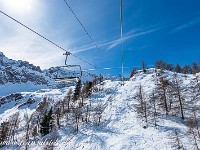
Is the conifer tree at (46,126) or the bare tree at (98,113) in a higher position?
the bare tree at (98,113)

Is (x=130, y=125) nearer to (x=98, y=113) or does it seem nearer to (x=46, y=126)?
(x=98, y=113)

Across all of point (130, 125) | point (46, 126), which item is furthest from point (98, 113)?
point (46, 126)

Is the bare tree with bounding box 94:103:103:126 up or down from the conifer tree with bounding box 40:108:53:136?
up

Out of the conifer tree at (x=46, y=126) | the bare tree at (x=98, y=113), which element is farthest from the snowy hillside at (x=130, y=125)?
the conifer tree at (x=46, y=126)

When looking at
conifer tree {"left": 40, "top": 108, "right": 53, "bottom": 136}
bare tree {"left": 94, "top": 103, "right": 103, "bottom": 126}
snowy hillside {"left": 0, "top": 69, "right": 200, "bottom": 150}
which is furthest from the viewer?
conifer tree {"left": 40, "top": 108, "right": 53, "bottom": 136}

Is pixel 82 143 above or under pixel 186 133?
under

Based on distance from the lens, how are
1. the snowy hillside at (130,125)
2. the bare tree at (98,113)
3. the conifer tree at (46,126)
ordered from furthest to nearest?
the conifer tree at (46,126)
the bare tree at (98,113)
the snowy hillside at (130,125)

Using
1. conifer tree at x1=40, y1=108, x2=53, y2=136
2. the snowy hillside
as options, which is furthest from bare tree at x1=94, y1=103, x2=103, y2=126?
conifer tree at x1=40, y1=108, x2=53, y2=136

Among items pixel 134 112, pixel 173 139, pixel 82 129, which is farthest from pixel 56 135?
pixel 173 139

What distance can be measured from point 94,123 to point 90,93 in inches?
1606

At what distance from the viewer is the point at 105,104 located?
302 ft

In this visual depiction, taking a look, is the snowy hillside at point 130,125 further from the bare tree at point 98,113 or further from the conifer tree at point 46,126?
the conifer tree at point 46,126

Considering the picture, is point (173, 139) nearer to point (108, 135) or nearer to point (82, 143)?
point (108, 135)

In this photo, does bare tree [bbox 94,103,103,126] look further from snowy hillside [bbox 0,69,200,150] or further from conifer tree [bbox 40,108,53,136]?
conifer tree [bbox 40,108,53,136]
